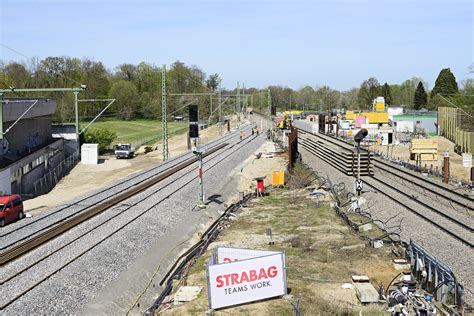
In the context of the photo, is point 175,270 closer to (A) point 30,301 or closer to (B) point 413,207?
(A) point 30,301

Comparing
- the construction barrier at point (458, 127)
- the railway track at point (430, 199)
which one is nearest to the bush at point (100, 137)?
the railway track at point (430, 199)

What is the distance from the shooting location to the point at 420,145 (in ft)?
169

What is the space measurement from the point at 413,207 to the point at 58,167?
35018 millimetres

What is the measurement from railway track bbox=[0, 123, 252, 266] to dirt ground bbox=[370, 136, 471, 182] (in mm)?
21928

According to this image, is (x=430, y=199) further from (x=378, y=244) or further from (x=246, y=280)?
(x=246, y=280)

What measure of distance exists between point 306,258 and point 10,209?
14.6m

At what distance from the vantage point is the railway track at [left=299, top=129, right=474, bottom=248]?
21750 millimetres

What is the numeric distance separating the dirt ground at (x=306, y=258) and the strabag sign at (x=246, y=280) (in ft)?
0.73

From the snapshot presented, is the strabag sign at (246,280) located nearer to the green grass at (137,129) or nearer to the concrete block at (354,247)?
the concrete block at (354,247)

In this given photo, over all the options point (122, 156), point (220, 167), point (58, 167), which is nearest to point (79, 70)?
point (122, 156)

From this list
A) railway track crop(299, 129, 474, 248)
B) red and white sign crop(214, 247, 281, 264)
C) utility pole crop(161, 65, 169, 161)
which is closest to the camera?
red and white sign crop(214, 247, 281, 264)

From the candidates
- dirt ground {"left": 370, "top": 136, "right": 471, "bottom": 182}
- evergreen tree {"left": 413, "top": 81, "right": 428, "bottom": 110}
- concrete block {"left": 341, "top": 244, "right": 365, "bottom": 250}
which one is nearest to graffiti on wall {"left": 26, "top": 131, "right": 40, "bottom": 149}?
dirt ground {"left": 370, "top": 136, "right": 471, "bottom": 182}

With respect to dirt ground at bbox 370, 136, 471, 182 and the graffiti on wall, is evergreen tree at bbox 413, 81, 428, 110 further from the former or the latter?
the graffiti on wall

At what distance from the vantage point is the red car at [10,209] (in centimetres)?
2478
